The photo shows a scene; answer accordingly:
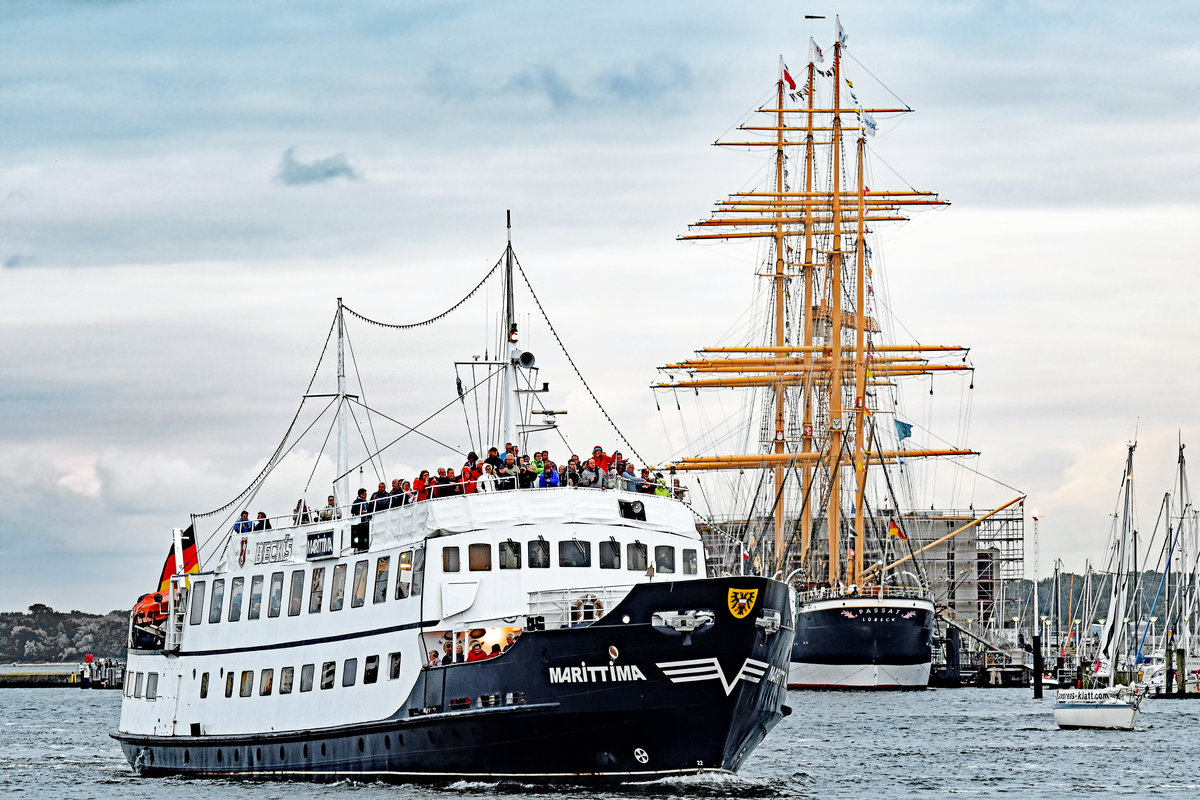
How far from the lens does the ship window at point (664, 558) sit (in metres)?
42.7

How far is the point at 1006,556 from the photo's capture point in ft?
612

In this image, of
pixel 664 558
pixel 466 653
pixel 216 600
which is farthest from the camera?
pixel 216 600

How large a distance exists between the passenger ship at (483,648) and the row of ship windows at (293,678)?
2.2 inches

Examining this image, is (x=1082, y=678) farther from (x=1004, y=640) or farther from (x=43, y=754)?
(x=1004, y=640)

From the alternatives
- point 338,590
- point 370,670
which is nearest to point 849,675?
point 338,590

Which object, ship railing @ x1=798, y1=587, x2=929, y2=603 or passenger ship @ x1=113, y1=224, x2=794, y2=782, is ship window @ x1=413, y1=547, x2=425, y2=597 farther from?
ship railing @ x1=798, y1=587, x2=929, y2=603

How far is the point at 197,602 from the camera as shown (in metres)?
48.8

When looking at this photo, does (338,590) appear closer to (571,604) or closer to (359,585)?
(359,585)

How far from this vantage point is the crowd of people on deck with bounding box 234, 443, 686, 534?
1662 inches

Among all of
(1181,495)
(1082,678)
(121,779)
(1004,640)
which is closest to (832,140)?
(1181,495)

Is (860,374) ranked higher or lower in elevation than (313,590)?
higher

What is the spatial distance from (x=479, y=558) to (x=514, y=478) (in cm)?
227

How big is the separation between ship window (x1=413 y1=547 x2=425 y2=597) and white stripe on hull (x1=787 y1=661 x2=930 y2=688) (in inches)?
2685

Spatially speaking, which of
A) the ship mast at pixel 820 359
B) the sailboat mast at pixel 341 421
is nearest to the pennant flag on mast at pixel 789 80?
the ship mast at pixel 820 359
